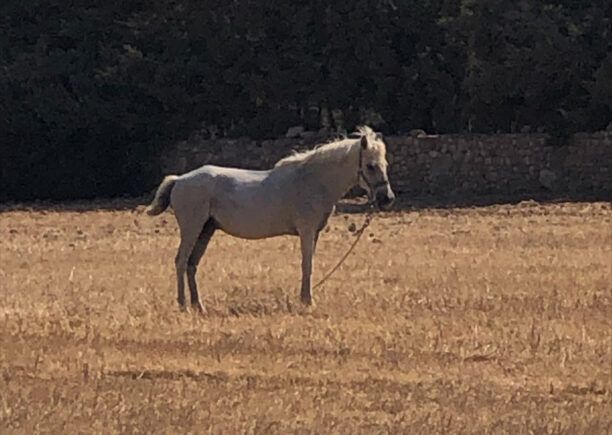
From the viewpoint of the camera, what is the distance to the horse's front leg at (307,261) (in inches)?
571

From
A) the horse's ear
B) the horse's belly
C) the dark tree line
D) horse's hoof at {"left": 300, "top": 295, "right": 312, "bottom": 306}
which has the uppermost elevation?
the horse's ear

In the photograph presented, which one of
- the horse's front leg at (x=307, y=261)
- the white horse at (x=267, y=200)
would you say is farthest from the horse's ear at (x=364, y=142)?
the horse's front leg at (x=307, y=261)

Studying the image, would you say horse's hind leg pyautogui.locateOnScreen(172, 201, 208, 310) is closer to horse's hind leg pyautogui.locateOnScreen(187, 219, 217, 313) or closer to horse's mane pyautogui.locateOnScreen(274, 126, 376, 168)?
horse's hind leg pyautogui.locateOnScreen(187, 219, 217, 313)

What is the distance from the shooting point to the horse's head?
14.6 m

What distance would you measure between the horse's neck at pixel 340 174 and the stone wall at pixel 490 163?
62.6ft

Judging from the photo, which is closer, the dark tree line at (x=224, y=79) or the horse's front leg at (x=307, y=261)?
the horse's front leg at (x=307, y=261)

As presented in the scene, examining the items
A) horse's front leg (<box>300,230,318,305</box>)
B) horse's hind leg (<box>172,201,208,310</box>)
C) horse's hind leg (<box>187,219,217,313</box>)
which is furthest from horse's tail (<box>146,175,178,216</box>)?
horse's front leg (<box>300,230,318,305</box>)

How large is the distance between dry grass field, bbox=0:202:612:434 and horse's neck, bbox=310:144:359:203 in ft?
3.45

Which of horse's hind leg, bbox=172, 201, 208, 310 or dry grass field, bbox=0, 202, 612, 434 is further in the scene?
horse's hind leg, bbox=172, 201, 208, 310

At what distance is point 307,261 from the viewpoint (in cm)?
1474

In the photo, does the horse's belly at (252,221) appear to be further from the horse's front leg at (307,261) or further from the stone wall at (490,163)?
the stone wall at (490,163)

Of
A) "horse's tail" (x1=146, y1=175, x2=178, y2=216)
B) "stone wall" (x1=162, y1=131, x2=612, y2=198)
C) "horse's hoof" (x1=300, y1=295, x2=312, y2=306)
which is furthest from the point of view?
"stone wall" (x1=162, y1=131, x2=612, y2=198)

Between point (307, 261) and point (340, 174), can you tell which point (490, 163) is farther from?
point (307, 261)

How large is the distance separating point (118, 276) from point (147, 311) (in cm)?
337
